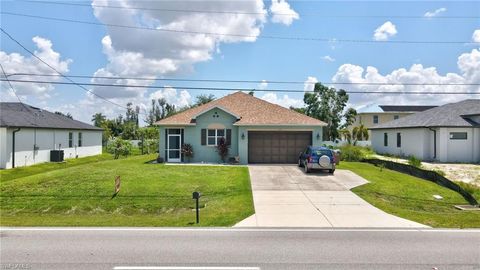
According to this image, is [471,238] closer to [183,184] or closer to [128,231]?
[128,231]

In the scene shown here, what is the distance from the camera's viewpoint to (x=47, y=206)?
14.1m

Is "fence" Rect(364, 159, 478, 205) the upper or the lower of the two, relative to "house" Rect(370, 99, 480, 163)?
lower

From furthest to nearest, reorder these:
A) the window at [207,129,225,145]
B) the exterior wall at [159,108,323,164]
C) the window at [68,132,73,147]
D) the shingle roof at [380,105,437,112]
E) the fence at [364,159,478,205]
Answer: the shingle roof at [380,105,437,112] < the window at [68,132,73,147] < the window at [207,129,225,145] < the exterior wall at [159,108,323,164] < the fence at [364,159,478,205]

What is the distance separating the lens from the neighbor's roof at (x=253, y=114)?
25.7 m

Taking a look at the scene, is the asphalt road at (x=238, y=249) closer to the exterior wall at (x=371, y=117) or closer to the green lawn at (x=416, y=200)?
the green lawn at (x=416, y=200)

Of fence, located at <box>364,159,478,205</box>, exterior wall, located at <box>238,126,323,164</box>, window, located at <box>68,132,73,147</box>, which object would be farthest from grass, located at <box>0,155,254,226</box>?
window, located at <box>68,132,73,147</box>

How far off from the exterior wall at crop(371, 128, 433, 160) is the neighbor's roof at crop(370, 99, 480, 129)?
0.68 meters

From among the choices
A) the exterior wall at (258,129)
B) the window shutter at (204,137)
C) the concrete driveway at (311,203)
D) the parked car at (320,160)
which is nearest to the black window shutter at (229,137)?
the exterior wall at (258,129)

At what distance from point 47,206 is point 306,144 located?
687 inches

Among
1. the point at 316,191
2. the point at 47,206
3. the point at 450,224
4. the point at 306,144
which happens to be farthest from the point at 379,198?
the point at 47,206

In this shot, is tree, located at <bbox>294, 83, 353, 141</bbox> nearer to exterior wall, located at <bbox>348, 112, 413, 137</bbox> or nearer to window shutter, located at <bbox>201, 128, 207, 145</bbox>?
exterior wall, located at <bbox>348, 112, 413, 137</bbox>

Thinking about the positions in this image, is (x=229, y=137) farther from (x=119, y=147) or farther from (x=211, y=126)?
(x=119, y=147)

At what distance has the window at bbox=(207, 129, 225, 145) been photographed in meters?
26.0

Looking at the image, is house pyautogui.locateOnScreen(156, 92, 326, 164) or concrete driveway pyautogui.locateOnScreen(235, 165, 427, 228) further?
house pyautogui.locateOnScreen(156, 92, 326, 164)
